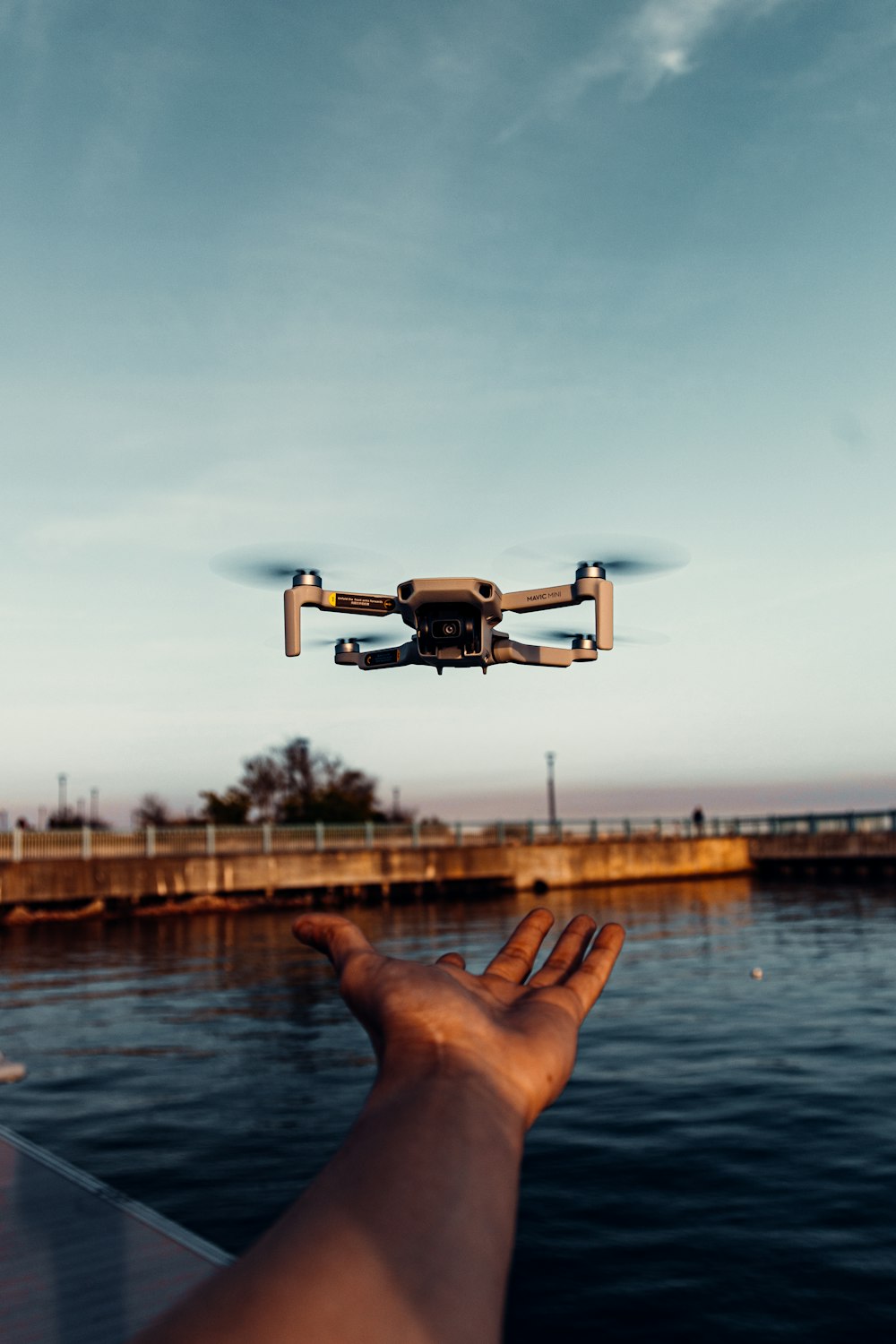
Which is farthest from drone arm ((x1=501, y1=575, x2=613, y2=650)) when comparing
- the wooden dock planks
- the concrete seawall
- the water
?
the concrete seawall

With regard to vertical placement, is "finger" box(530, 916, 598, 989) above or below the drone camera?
below

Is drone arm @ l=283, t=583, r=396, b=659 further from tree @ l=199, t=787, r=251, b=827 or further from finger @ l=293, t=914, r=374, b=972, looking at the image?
tree @ l=199, t=787, r=251, b=827

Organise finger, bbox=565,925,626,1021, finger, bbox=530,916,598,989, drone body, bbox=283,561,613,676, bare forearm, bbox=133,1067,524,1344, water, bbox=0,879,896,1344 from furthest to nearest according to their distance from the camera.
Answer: water, bbox=0,879,896,1344, drone body, bbox=283,561,613,676, finger, bbox=530,916,598,989, finger, bbox=565,925,626,1021, bare forearm, bbox=133,1067,524,1344

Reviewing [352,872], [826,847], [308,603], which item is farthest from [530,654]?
[826,847]

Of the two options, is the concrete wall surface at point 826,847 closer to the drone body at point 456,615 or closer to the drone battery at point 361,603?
the drone body at point 456,615

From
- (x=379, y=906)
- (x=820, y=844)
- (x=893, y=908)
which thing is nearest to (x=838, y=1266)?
(x=893, y=908)

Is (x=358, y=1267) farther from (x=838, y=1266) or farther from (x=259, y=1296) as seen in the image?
(x=838, y=1266)

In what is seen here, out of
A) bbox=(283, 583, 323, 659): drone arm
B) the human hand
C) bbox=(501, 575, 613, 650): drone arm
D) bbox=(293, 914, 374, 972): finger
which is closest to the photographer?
the human hand
